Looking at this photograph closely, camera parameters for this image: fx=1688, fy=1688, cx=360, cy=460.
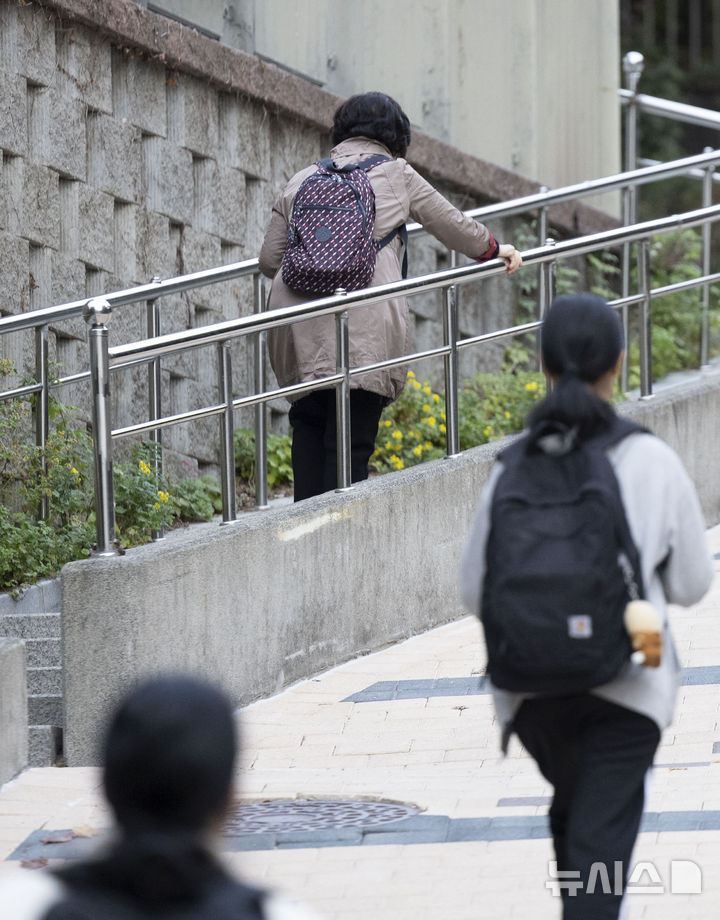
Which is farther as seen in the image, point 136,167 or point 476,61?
point 476,61

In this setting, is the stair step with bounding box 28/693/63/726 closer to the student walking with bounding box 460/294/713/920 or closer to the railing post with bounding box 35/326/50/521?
the railing post with bounding box 35/326/50/521

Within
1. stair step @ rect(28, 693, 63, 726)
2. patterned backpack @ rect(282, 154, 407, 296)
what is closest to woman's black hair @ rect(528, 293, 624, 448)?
stair step @ rect(28, 693, 63, 726)

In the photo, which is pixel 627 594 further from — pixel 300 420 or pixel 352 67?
pixel 352 67

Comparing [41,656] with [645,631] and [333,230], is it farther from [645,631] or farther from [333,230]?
[645,631]

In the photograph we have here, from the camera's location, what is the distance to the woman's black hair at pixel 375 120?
689 centimetres

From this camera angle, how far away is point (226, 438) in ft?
22.1

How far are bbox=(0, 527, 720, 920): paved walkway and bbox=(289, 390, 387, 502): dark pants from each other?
793 mm

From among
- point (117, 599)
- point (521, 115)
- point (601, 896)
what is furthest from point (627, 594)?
point (521, 115)

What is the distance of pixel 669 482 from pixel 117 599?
287cm

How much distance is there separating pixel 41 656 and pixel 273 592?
0.93 m

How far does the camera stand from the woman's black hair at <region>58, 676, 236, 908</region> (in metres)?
1.94

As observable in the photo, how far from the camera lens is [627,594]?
3.24 m

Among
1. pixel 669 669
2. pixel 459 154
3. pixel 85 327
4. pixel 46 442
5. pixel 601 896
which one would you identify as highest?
pixel 459 154

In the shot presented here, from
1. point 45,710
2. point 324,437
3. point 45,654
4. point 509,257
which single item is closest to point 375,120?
point 509,257
